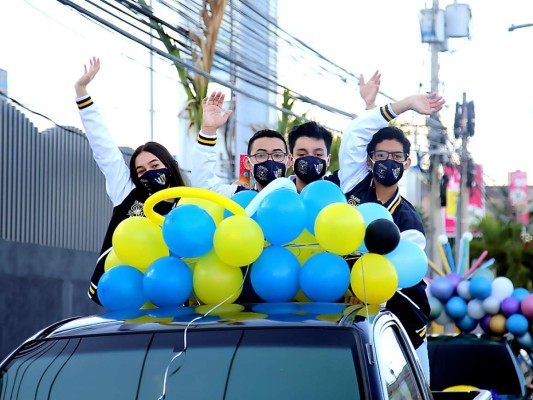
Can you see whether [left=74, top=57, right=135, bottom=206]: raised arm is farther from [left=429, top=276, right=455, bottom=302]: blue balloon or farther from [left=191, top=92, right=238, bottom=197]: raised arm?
[left=429, top=276, right=455, bottom=302]: blue balloon

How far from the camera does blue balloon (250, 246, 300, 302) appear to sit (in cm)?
450

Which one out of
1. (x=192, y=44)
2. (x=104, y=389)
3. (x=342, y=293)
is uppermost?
(x=192, y=44)

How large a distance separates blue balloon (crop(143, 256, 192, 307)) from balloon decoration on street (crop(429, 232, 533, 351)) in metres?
6.92

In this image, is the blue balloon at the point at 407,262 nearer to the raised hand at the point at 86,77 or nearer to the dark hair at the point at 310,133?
the dark hair at the point at 310,133


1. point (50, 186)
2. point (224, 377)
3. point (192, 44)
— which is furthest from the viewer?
point (192, 44)

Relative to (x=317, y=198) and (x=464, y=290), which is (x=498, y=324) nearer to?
(x=464, y=290)

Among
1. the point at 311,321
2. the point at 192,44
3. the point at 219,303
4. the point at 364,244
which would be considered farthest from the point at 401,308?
the point at 192,44

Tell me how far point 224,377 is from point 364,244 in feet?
3.78

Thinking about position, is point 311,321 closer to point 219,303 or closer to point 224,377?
point 224,377

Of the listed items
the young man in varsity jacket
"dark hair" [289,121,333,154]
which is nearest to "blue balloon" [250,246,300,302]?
the young man in varsity jacket

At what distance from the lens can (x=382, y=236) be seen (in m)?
4.43

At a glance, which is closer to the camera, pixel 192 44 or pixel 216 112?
pixel 216 112

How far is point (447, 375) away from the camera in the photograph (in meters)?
10.3

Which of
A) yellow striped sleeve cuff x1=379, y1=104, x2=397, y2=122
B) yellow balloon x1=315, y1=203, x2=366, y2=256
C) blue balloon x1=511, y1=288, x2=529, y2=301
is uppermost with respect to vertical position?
yellow striped sleeve cuff x1=379, y1=104, x2=397, y2=122
